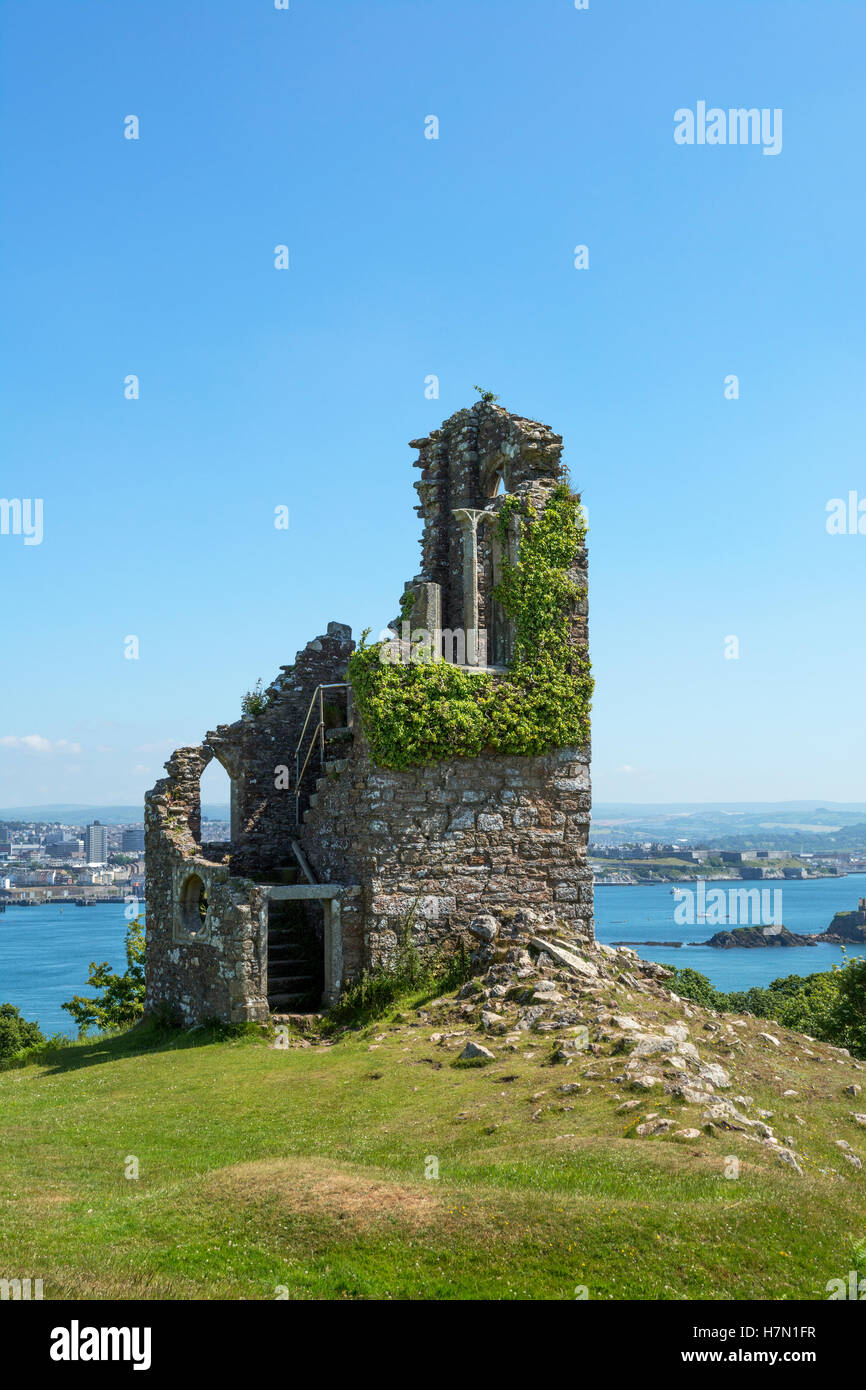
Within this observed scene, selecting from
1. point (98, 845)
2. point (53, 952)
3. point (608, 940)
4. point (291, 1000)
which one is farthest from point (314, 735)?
point (98, 845)

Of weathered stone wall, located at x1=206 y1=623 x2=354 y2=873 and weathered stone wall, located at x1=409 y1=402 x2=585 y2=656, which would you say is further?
weathered stone wall, located at x1=206 y1=623 x2=354 y2=873

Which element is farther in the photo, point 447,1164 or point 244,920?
point 244,920

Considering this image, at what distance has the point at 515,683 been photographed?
19625 millimetres

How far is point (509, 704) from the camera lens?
1938cm

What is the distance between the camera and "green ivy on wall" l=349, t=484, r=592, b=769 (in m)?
18.6

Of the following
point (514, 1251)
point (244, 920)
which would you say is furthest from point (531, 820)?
point (514, 1251)

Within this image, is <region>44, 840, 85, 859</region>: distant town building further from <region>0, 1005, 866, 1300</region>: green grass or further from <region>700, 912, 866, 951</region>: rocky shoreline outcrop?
<region>0, 1005, 866, 1300</region>: green grass

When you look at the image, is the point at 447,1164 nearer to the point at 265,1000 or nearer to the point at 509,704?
the point at 265,1000

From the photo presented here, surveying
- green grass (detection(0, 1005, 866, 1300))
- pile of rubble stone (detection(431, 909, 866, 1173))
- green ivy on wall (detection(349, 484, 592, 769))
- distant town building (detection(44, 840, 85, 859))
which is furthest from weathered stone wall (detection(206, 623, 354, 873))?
distant town building (detection(44, 840, 85, 859))

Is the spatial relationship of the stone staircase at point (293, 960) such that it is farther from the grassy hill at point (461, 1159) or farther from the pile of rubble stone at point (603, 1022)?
the pile of rubble stone at point (603, 1022)

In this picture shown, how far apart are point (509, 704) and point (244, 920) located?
6.04 m

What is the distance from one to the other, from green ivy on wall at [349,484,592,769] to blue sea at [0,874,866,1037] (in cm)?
3198
